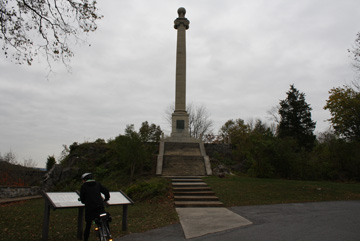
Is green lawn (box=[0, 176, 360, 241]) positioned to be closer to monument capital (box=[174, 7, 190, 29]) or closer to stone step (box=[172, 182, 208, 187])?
stone step (box=[172, 182, 208, 187])

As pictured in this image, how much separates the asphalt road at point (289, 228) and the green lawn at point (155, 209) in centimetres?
109

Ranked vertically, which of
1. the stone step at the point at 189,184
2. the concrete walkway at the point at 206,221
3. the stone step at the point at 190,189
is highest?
the stone step at the point at 189,184

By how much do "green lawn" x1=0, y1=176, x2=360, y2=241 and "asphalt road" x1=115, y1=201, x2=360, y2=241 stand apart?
3.58ft

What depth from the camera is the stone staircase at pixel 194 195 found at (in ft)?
37.3

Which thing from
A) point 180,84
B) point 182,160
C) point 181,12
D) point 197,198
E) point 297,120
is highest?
point 181,12

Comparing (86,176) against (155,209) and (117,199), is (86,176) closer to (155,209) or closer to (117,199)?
(117,199)

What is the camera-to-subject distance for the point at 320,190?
14.2m

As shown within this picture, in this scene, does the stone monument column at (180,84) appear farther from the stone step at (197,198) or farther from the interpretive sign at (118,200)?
the interpretive sign at (118,200)

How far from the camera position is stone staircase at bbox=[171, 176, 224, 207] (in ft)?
37.3

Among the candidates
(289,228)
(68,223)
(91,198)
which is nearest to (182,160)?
(68,223)

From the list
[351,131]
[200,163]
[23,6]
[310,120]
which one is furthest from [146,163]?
[310,120]

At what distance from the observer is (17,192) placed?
17844 mm

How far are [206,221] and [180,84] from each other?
23.2m

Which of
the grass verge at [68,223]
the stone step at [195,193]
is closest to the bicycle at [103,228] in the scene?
the grass verge at [68,223]
